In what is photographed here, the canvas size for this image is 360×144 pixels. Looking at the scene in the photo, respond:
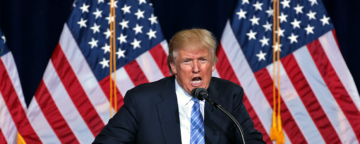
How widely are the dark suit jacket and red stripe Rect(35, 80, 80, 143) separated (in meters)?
1.43

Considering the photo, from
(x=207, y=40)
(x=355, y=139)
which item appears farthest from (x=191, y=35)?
(x=355, y=139)

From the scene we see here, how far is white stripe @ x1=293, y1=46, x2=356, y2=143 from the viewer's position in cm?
300

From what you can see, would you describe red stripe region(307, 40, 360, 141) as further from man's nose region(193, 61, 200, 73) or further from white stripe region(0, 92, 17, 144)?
white stripe region(0, 92, 17, 144)

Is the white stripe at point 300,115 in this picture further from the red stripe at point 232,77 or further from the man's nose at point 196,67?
the man's nose at point 196,67

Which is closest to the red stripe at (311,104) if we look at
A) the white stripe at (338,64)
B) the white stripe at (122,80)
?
the white stripe at (338,64)

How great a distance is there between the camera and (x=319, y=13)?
9.96 feet

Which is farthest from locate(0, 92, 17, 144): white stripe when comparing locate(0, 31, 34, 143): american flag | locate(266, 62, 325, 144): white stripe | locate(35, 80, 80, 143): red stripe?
locate(266, 62, 325, 144): white stripe

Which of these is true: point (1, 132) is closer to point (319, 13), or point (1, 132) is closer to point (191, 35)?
point (191, 35)

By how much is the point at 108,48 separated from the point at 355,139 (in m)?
2.16

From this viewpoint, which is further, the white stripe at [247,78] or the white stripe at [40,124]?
the white stripe at [247,78]

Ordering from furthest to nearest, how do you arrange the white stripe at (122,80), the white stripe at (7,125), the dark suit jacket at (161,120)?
the white stripe at (122,80)
the white stripe at (7,125)
the dark suit jacket at (161,120)

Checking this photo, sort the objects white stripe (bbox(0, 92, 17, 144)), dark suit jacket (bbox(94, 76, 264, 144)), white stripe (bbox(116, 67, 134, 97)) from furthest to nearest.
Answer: white stripe (bbox(116, 67, 134, 97)), white stripe (bbox(0, 92, 17, 144)), dark suit jacket (bbox(94, 76, 264, 144))

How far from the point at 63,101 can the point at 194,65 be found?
1.64 m

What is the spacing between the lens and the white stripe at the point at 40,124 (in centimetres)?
285
